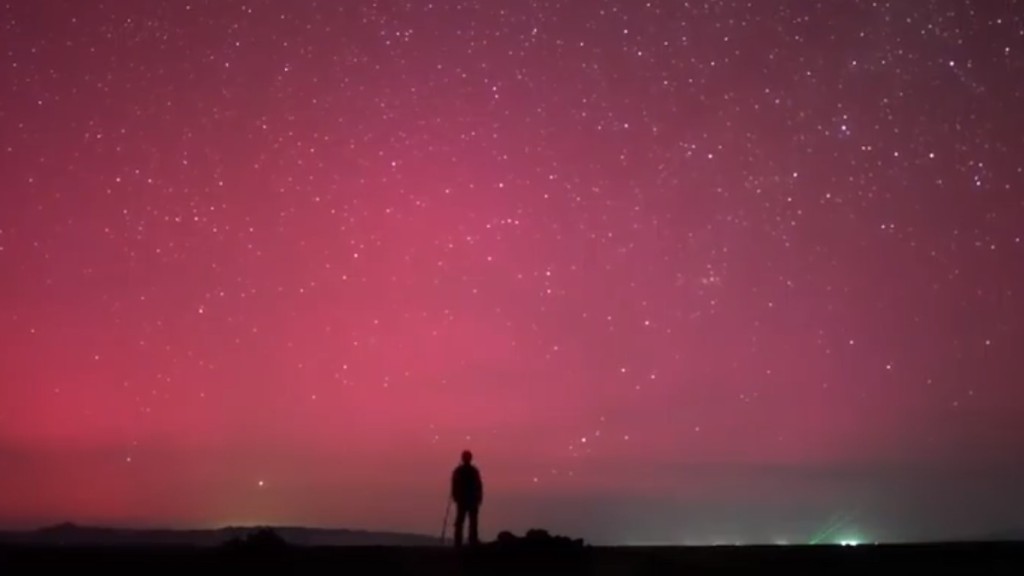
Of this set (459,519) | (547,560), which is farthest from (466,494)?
(547,560)

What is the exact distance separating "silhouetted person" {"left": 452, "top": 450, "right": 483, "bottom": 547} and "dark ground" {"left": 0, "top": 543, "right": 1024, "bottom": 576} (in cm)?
260

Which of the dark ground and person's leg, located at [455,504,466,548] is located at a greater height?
person's leg, located at [455,504,466,548]

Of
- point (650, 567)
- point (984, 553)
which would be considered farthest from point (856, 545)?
point (650, 567)

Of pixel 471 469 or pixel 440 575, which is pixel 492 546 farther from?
pixel 471 469

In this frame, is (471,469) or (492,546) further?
(471,469)

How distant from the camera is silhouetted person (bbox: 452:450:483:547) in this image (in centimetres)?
1452

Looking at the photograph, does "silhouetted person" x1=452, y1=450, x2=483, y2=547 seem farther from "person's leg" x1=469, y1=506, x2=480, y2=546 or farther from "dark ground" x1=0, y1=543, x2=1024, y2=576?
"dark ground" x1=0, y1=543, x2=1024, y2=576

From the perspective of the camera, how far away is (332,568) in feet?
34.1

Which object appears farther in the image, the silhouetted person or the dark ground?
the silhouetted person

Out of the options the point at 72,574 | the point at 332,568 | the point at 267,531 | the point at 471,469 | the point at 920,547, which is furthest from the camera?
the point at 471,469

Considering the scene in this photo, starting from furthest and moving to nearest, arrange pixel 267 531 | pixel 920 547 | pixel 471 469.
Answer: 1. pixel 471 469
2. pixel 920 547
3. pixel 267 531

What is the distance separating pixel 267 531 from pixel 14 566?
221 cm

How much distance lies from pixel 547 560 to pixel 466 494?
3.87 m

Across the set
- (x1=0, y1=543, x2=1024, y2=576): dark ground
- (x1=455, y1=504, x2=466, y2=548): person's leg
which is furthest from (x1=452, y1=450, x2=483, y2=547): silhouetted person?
(x1=0, y1=543, x2=1024, y2=576): dark ground
